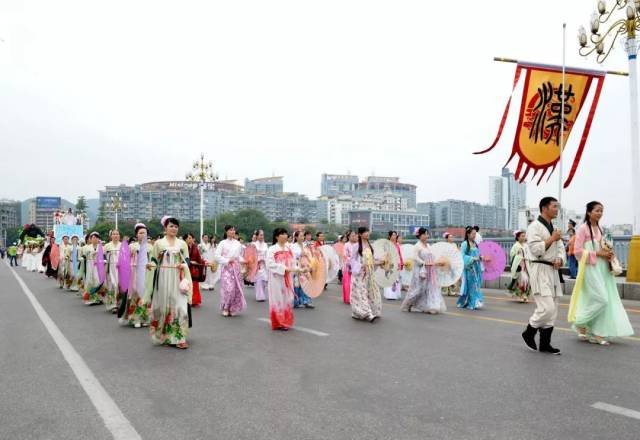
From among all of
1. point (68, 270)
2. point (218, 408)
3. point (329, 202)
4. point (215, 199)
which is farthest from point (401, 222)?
point (218, 408)

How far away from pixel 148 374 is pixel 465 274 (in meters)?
7.19

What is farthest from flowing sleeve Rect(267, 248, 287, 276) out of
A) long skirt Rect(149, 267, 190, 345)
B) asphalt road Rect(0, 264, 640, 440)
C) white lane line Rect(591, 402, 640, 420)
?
white lane line Rect(591, 402, 640, 420)

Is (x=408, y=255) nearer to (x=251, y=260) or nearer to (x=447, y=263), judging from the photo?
(x=447, y=263)

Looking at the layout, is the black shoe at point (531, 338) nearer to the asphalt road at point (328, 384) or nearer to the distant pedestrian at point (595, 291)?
the asphalt road at point (328, 384)

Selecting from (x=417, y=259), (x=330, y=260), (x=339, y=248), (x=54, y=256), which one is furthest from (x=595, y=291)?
(x=54, y=256)

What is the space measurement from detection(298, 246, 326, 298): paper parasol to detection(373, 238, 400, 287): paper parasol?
1.25m

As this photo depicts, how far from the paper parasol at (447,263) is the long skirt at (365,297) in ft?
5.58

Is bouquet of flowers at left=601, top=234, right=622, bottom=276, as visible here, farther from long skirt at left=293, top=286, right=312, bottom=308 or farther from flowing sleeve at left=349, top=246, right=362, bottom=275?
long skirt at left=293, top=286, right=312, bottom=308

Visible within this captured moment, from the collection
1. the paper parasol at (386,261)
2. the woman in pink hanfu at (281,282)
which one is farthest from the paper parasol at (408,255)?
the woman in pink hanfu at (281,282)

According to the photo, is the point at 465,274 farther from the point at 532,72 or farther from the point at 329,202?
the point at 329,202

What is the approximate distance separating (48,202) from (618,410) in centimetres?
11536

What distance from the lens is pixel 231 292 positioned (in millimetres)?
10117

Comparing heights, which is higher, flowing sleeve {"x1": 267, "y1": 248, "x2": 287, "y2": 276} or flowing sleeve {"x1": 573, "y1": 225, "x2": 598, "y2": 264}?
flowing sleeve {"x1": 573, "y1": 225, "x2": 598, "y2": 264}

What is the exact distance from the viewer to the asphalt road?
3729 millimetres
